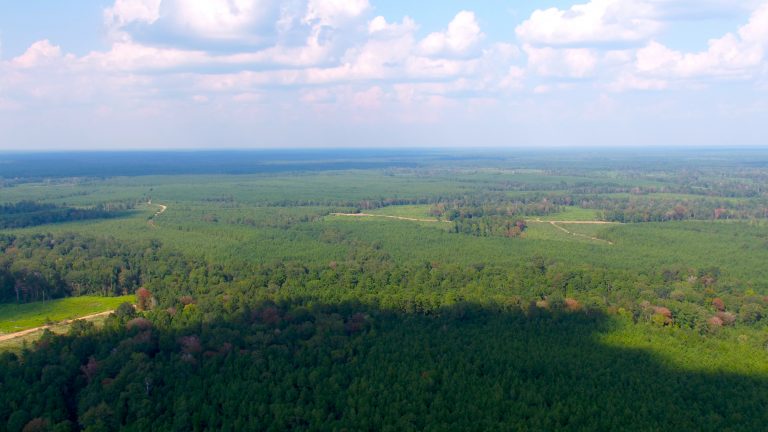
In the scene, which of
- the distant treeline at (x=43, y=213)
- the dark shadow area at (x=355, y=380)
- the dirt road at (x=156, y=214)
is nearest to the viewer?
the dark shadow area at (x=355, y=380)

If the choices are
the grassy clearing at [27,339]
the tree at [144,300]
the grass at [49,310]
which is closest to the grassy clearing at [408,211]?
the grass at [49,310]

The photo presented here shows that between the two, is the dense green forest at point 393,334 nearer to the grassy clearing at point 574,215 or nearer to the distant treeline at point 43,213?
the distant treeline at point 43,213

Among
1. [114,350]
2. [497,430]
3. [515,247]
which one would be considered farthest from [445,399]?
[515,247]

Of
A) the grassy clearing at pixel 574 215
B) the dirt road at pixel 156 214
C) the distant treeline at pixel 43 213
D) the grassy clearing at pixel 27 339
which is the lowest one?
the grassy clearing at pixel 574 215

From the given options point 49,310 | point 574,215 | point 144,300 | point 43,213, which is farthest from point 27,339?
point 574,215

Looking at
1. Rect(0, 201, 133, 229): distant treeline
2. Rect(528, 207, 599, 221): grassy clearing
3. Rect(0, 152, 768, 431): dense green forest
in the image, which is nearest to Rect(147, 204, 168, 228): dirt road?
Rect(0, 201, 133, 229): distant treeline

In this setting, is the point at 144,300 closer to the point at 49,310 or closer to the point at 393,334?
the point at 49,310

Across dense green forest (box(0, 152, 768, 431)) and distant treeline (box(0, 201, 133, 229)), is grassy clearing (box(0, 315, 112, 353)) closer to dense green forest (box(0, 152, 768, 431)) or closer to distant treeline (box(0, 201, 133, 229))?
dense green forest (box(0, 152, 768, 431))
